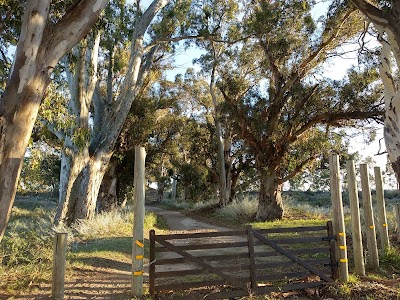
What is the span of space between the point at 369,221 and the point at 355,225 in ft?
2.82

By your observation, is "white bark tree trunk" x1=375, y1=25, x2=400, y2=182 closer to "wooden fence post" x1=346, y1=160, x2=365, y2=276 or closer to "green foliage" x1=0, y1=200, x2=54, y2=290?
"wooden fence post" x1=346, y1=160, x2=365, y2=276

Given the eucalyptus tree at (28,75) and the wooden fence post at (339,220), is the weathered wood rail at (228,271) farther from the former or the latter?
the eucalyptus tree at (28,75)

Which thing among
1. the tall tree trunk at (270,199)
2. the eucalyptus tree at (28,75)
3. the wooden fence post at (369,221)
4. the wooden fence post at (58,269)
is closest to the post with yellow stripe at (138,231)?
the wooden fence post at (58,269)

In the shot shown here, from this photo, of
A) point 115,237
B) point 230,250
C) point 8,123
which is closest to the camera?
point 8,123

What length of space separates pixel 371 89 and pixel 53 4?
13.1m

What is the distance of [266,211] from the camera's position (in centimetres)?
1600

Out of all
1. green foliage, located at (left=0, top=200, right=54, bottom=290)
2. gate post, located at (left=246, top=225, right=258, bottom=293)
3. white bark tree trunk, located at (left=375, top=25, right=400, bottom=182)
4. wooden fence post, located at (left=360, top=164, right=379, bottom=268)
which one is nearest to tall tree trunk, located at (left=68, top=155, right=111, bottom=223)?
green foliage, located at (left=0, top=200, right=54, bottom=290)

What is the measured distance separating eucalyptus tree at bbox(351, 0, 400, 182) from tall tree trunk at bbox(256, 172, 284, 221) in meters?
8.64

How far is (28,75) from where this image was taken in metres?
5.34

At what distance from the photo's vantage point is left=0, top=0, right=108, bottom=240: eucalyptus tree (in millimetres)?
5020

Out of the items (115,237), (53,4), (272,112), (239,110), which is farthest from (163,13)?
(115,237)

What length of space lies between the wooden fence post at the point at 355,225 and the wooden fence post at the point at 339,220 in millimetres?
→ 400

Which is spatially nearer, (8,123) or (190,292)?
(8,123)

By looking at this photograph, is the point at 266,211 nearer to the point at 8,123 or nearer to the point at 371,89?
the point at 371,89
